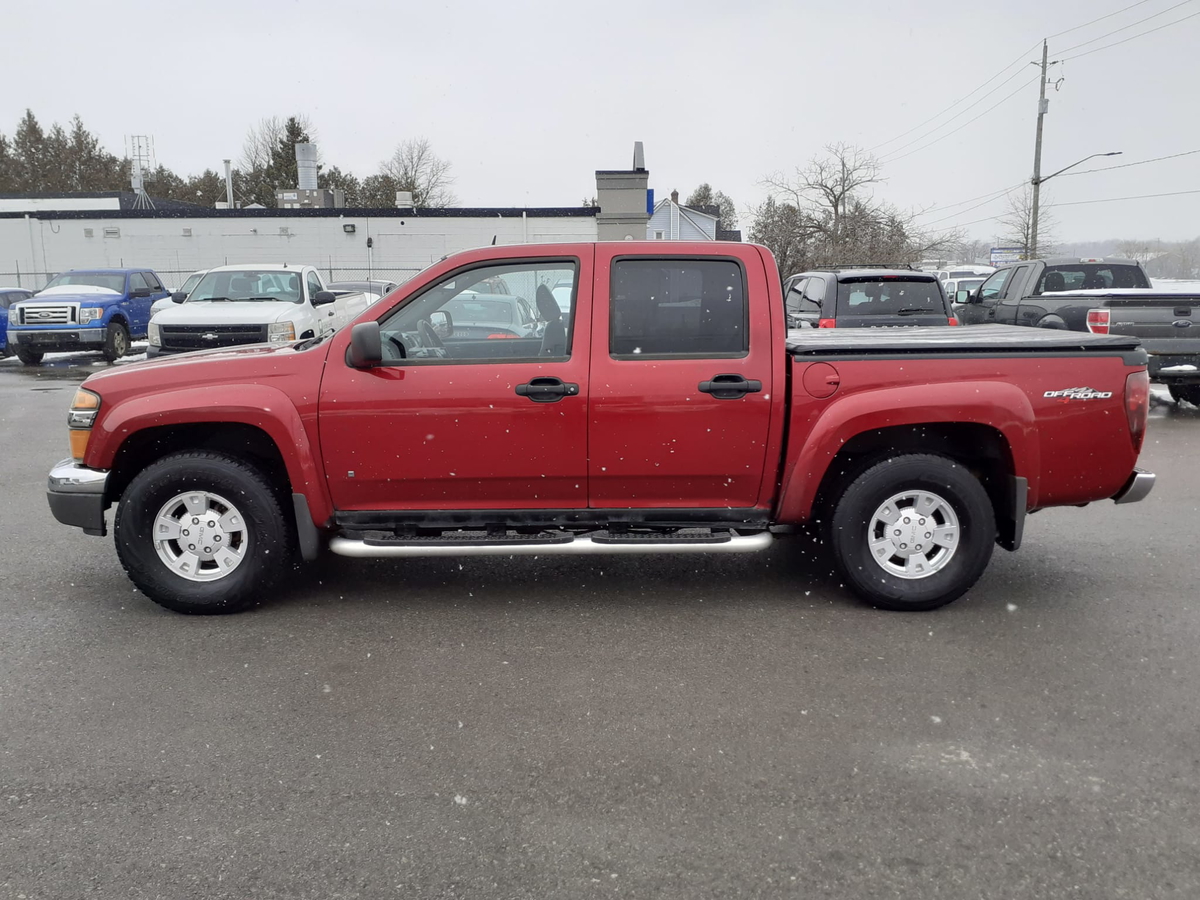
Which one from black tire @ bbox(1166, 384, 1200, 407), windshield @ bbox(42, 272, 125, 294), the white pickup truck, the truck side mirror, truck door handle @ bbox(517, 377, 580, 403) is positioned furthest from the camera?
windshield @ bbox(42, 272, 125, 294)

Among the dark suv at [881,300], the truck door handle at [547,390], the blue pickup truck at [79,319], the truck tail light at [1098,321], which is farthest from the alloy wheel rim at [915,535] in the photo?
the blue pickup truck at [79,319]

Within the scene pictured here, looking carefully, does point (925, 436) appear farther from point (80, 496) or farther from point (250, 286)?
point (250, 286)

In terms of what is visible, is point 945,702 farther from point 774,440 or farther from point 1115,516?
point 1115,516

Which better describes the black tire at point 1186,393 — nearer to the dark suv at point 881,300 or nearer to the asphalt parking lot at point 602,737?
the dark suv at point 881,300

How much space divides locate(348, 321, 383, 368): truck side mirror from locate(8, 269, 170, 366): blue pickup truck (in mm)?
15582

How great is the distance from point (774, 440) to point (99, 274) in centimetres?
2037

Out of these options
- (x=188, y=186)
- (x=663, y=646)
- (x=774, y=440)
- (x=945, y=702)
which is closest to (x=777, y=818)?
(x=945, y=702)

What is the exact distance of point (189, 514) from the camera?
511cm

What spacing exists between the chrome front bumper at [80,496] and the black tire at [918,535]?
3706 mm

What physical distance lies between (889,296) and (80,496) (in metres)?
9.12

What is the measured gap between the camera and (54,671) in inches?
172

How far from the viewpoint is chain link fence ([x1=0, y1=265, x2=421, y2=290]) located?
3412 centimetres

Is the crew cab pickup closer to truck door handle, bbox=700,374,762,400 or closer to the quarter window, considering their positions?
the quarter window

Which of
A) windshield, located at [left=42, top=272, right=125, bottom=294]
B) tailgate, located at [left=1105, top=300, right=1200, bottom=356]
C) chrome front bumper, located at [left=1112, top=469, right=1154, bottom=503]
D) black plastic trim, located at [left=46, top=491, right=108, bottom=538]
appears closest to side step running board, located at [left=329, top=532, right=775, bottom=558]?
black plastic trim, located at [left=46, top=491, right=108, bottom=538]
